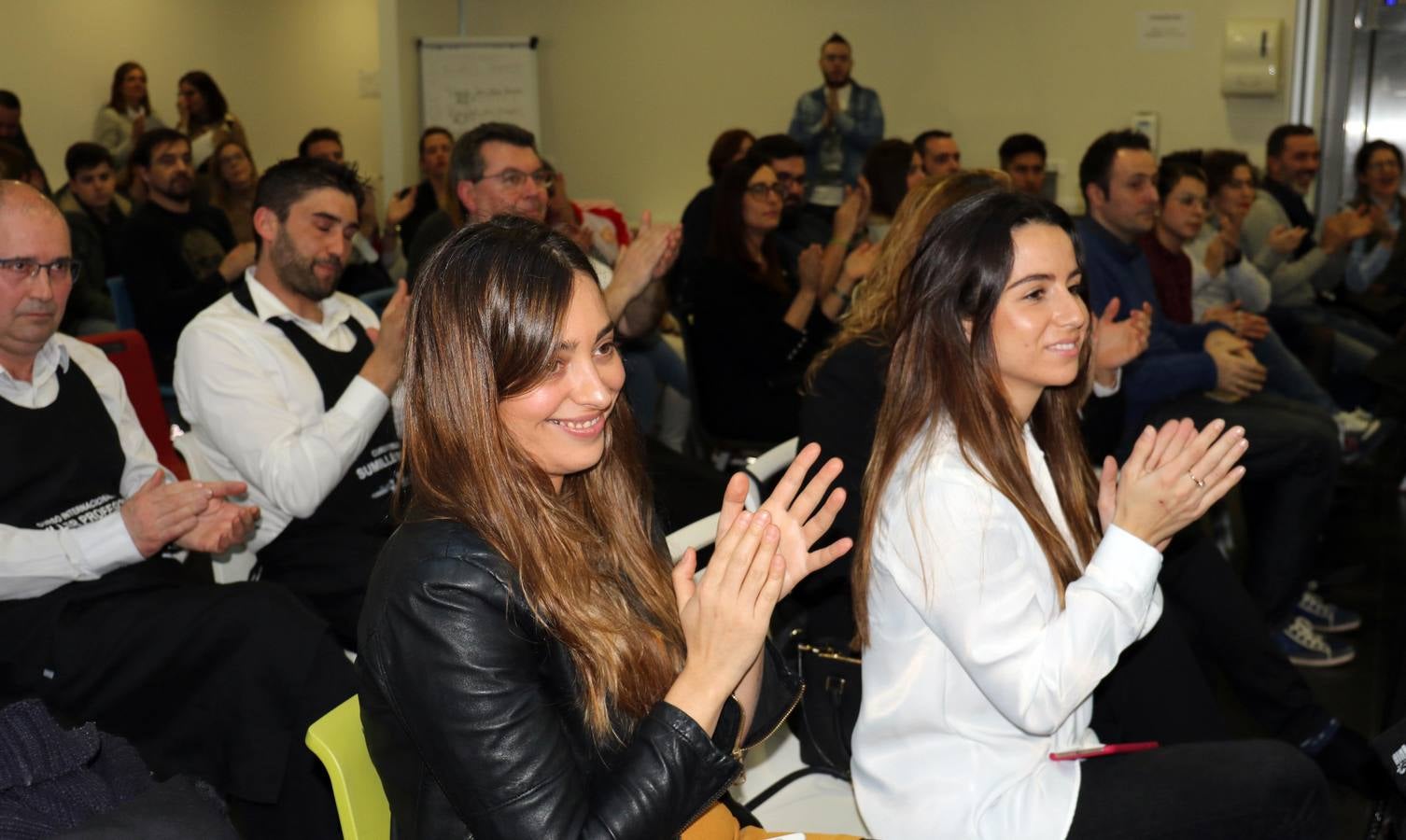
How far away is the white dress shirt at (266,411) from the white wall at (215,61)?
5983 mm

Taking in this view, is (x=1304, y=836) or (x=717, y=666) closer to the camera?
(x=717, y=666)

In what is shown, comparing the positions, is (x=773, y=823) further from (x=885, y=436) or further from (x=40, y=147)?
(x=40, y=147)

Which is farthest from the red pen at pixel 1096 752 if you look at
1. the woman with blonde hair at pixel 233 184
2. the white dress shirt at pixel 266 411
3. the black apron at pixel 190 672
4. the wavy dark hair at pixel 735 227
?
the woman with blonde hair at pixel 233 184

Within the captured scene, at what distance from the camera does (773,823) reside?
1908 millimetres

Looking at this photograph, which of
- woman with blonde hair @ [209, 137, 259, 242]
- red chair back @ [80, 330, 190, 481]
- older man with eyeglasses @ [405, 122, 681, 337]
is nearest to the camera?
red chair back @ [80, 330, 190, 481]

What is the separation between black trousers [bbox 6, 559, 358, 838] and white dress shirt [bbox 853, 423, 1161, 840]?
36.8 inches

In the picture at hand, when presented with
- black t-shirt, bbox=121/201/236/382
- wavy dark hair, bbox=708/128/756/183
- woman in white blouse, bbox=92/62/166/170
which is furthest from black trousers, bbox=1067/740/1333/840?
woman in white blouse, bbox=92/62/166/170

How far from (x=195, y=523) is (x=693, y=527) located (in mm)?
910

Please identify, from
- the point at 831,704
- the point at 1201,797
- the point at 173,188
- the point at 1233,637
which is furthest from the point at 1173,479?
the point at 173,188

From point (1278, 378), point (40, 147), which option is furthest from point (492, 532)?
point (40, 147)

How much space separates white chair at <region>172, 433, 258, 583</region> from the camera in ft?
8.61

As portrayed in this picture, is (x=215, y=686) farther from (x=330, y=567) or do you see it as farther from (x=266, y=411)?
(x=266, y=411)

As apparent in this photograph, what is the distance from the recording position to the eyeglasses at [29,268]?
229 cm

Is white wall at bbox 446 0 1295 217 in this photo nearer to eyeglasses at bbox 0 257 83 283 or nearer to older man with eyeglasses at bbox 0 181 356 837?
eyeglasses at bbox 0 257 83 283
